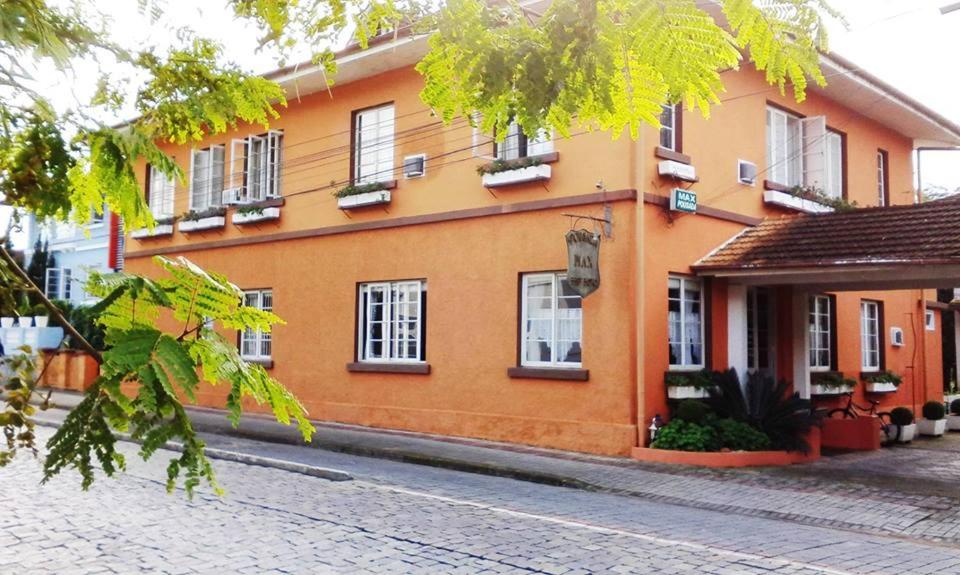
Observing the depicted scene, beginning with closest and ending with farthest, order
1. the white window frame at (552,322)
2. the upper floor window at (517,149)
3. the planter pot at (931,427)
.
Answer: the white window frame at (552,322)
the upper floor window at (517,149)
the planter pot at (931,427)

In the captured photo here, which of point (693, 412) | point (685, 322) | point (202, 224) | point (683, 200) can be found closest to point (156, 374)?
point (693, 412)

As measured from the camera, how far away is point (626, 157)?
1339cm

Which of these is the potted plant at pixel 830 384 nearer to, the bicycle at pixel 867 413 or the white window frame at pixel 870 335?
the bicycle at pixel 867 413

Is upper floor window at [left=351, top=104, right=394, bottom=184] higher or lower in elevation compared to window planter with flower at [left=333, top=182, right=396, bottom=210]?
higher

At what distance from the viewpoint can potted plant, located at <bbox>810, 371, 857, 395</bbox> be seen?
16.2 m

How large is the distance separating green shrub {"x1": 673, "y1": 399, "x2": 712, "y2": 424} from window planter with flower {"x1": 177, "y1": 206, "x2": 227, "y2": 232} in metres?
11.4

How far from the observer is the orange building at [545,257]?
13508 millimetres

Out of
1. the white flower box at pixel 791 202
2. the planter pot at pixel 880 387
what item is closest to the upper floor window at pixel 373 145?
the white flower box at pixel 791 202

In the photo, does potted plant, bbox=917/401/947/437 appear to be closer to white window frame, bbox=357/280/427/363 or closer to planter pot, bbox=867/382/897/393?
planter pot, bbox=867/382/897/393

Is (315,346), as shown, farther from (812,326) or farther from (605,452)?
(812,326)

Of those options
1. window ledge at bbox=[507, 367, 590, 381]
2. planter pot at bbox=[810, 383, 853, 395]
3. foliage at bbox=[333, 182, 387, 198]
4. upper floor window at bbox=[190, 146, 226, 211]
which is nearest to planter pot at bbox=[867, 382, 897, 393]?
planter pot at bbox=[810, 383, 853, 395]

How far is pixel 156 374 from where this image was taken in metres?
2.52

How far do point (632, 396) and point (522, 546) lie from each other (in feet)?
19.9

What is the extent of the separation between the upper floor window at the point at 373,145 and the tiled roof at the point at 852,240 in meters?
6.23
